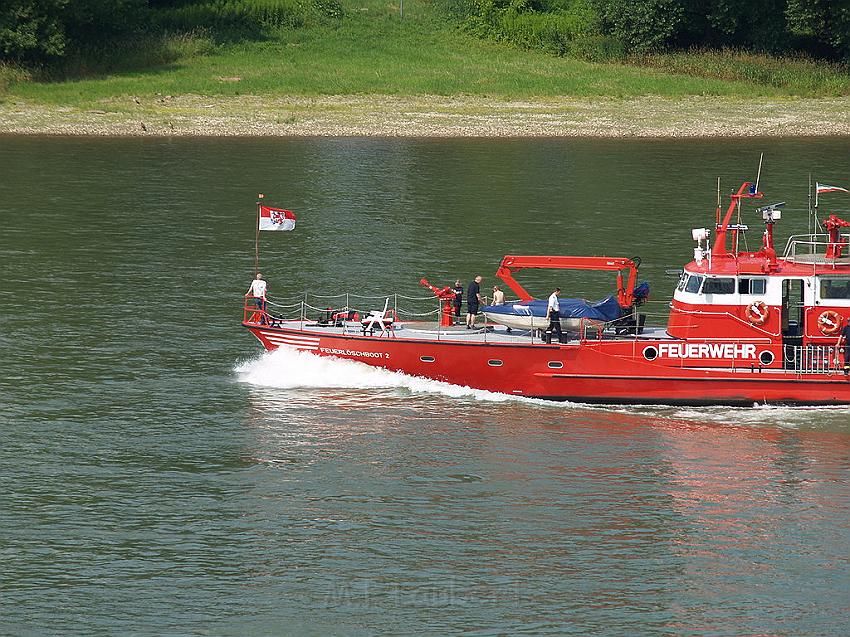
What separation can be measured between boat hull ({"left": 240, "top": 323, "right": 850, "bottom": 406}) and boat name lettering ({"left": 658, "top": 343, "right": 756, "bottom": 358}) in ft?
0.80

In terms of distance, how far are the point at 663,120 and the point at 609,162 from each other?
12243mm

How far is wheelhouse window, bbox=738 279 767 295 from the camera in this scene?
32.3 m

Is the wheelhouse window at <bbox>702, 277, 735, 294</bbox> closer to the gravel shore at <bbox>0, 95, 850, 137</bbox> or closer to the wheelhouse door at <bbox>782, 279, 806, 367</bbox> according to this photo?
the wheelhouse door at <bbox>782, 279, 806, 367</bbox>

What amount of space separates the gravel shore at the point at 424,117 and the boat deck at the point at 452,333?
44.5m

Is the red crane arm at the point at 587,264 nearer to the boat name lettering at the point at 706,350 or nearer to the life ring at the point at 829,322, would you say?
the boat name lettering at the point at 706,350

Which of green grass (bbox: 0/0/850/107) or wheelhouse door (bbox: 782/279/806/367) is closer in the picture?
wheelhouse door (bbox: 782/279/806/367)

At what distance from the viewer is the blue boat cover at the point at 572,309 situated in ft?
110

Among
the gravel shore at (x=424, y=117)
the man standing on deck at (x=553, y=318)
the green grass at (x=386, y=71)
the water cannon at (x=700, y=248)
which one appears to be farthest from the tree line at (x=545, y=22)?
the water cannon at (x=700, y=248)

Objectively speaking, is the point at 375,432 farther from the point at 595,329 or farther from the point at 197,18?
the point at 197,18

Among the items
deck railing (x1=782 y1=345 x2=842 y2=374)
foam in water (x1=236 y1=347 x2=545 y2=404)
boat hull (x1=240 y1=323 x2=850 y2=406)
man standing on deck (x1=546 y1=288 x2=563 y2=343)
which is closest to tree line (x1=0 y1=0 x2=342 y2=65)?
foam in water (x1=236 y1=347 x2=545 y2=404)

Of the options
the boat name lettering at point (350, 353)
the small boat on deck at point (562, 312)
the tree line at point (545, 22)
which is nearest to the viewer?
the small boat on deck at point (562, 312)

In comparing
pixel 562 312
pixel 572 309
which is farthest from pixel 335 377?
pixel 572 309

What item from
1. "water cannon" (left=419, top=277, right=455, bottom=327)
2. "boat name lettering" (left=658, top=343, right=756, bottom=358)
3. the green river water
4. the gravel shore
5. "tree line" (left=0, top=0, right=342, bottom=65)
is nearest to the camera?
the green river water

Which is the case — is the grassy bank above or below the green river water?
above
